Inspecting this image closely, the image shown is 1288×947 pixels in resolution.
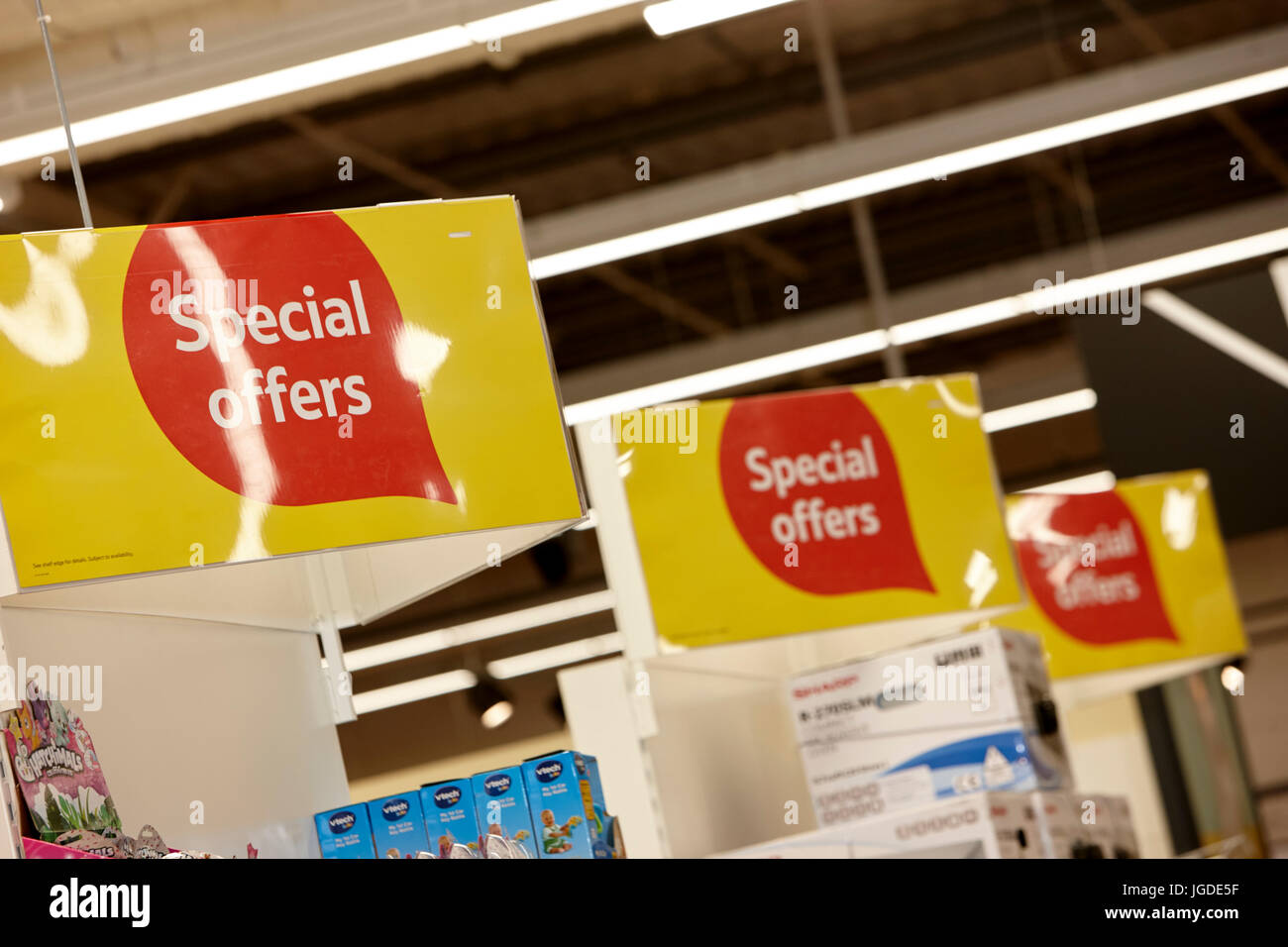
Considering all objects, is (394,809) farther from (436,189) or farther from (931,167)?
(436,189)

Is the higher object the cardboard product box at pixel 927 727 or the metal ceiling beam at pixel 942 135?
the metal ceiling beam at pixel 942 135

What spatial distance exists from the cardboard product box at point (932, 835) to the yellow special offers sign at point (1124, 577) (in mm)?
3120

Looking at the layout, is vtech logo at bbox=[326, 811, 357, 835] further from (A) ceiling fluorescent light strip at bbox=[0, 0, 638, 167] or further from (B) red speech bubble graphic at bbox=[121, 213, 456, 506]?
(A) ceiling fluorescent light strip at bbox=[0, 0, 638, 167]

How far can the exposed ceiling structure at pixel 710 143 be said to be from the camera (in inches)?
281

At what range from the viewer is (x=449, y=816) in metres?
2.89

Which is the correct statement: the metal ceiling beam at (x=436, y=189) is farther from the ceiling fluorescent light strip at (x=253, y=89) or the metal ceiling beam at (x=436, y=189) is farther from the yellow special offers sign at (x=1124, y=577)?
the yellow special offers sign at (x=1124, y=577)

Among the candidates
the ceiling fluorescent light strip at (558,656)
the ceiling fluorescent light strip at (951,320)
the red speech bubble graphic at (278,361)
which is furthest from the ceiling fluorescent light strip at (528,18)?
the ceiling fluorescent light strip at (558,656)

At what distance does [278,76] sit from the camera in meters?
6.30

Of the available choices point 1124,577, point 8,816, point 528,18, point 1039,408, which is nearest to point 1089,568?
point 1124,577

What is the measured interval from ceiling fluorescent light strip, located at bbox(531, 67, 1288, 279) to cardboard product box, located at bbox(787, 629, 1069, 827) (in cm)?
397

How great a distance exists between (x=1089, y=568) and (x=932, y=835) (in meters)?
3.56

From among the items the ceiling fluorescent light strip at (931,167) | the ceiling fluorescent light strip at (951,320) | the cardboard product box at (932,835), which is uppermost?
the ceiling fluorescent light strip at (931,167)

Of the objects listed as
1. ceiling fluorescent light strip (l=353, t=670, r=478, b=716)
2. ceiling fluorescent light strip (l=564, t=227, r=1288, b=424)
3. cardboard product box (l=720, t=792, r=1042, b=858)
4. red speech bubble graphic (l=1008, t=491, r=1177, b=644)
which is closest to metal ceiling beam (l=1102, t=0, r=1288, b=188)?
ceiling fluorescent light strip (l=564, t=227, r=1288, b=424)
